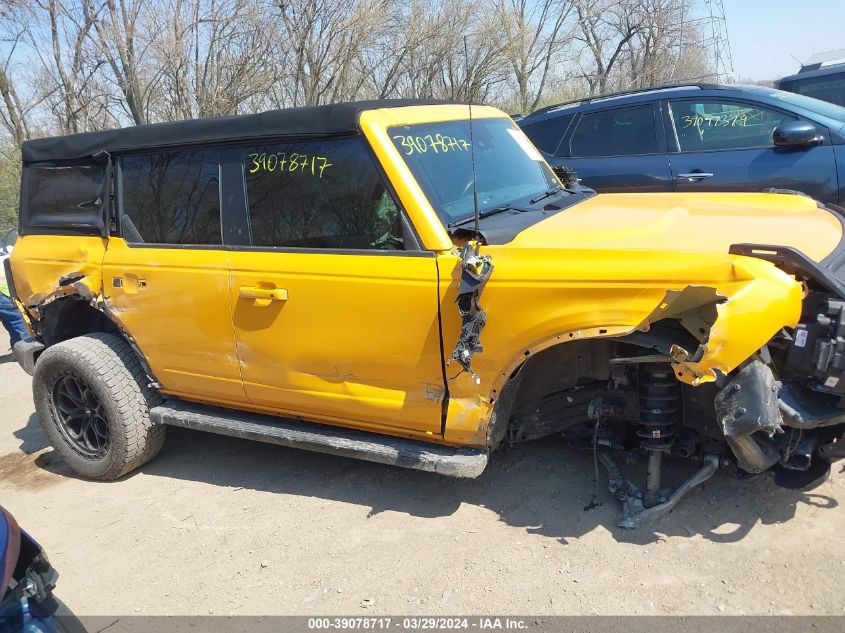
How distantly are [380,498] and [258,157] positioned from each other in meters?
1.92

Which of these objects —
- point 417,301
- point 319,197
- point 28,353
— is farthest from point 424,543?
point 28,353

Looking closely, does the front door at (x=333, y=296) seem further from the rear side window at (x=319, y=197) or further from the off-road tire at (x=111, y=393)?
the off-road tire at (x=111, y=393)

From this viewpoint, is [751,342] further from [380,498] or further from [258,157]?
[258,157]

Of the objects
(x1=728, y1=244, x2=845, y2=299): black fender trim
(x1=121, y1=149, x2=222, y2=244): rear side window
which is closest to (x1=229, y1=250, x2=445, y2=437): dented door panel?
(x1=121, y1=149, x2=222, y2=244): rear side window

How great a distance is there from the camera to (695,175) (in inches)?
231

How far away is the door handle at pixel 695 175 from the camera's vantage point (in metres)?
5.83

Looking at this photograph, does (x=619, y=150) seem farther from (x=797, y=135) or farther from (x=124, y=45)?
(x=124, y=45)

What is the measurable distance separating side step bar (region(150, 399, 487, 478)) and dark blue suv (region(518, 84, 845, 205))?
149 inches

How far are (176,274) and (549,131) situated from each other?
4199 millimetres

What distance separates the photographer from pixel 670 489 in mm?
3352

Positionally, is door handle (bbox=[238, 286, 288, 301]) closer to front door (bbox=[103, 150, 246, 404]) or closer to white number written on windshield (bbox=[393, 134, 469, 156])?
front door (bbox=[103, 150, 246, 404])

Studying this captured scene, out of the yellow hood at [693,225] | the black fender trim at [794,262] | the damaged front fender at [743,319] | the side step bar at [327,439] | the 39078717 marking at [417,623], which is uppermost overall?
the yellow hood at [693,225]

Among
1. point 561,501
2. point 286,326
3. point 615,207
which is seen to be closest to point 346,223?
point 286,326

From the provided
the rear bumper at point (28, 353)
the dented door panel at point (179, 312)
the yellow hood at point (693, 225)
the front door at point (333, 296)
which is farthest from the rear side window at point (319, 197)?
the rear bumper at point (28, 353)
